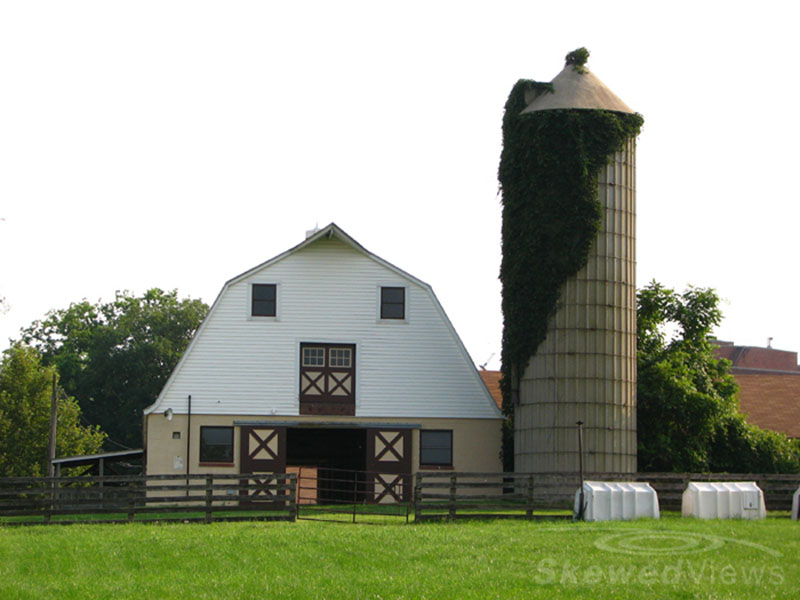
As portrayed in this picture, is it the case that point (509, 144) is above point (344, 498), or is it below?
above

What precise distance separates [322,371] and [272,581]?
629 inches

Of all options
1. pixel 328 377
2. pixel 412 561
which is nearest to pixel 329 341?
pixel 328 377

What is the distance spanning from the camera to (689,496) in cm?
2173

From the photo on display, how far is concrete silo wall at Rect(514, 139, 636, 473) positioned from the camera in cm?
2786

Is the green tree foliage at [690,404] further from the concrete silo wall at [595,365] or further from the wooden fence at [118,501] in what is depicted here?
the wooden fence at [118,501]

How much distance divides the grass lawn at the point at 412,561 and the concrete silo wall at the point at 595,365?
7.40m

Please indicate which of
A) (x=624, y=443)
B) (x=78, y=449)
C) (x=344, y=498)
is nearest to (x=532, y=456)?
(x=624, y=443)

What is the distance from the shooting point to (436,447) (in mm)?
30703

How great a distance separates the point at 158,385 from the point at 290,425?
1226 inches

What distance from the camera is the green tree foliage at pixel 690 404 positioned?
2964 cm

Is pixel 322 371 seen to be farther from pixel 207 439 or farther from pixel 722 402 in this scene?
pixel 722 402

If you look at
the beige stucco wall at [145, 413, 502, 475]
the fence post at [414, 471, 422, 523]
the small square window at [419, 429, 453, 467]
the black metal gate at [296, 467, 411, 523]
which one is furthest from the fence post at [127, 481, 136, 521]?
the small square window at [419, 429, 453, 467]

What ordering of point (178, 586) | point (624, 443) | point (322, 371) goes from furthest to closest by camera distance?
point (322, 371)
point (624, 443)
point (178, 586)

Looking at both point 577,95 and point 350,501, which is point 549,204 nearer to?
point 577,95
